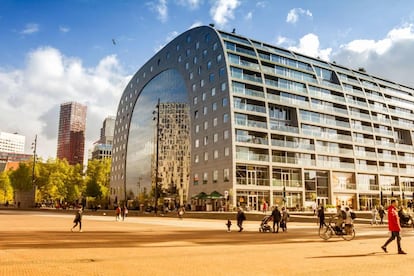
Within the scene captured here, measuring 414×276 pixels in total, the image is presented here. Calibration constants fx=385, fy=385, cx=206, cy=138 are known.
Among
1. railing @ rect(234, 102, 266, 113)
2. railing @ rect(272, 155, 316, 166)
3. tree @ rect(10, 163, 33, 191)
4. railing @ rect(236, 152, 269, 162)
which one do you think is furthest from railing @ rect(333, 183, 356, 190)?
tree @ rect(10, 163, 33, 191)

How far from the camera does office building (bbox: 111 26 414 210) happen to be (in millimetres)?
59188

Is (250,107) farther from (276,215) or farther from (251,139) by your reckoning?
(276,215)

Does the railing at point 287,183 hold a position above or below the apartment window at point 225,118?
below

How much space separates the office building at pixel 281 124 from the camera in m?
59.2

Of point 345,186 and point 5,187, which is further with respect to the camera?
point 5,187

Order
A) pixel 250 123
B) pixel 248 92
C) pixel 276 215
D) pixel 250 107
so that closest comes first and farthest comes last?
1. pixel 276 215
2. pixel 250 123
3. pixel 250 107
4. pixel 248 92

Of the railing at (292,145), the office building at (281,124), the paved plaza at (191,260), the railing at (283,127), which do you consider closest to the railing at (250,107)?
the office building at (281,124)

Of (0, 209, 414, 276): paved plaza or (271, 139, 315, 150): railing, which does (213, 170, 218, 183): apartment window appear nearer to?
(271, 139, 315, 150): railing

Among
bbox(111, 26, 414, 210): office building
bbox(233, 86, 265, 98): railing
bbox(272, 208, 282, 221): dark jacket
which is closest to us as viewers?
bbox(272, 208, 282, 221): dark jacket

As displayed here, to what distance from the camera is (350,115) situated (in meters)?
73.8

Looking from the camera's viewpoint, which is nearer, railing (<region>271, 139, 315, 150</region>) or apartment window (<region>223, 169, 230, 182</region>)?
apartment window (<region>223, 169, 230, 182</region>)

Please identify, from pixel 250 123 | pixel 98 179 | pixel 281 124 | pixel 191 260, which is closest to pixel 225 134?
pixel 250 123

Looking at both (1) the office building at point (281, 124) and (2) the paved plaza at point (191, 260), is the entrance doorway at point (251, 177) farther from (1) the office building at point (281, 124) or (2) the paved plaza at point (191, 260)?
(2) the paved plaza at point (191, 260)

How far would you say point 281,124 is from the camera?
64.9 meters
